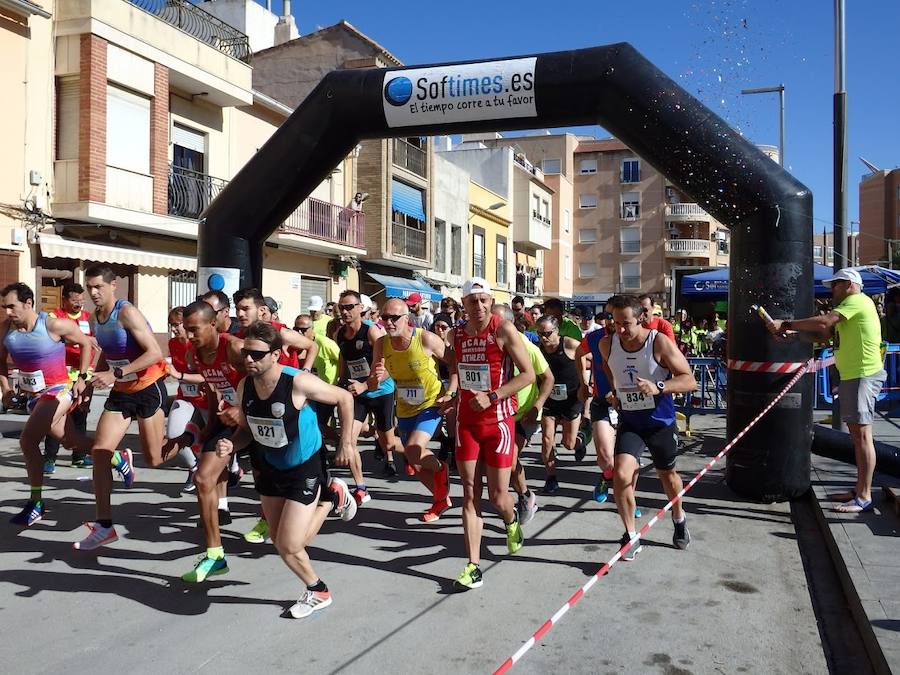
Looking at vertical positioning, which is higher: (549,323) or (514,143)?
(514,143)

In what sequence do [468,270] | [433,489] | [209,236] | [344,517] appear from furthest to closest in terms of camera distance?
[468,270] < [209,236] < [433,489] < [344,517]

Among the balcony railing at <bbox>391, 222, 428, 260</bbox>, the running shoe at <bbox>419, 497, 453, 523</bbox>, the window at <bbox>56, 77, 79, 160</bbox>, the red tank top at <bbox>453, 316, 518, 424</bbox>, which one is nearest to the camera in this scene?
the red tank top at <bbox>453, 316, 518, 424</bbox>

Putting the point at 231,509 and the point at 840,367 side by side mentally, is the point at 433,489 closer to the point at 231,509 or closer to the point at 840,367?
the point at 231,509

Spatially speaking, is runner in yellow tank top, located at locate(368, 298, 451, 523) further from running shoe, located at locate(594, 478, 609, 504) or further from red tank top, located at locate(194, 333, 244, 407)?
running shoe, located at locate(594, 478, 609, 504)

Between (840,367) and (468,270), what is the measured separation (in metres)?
31.1

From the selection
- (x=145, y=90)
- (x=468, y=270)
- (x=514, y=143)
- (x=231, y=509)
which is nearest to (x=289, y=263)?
(x=145, y=90)

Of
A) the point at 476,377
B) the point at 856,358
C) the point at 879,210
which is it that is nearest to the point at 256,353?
the point at 476,377

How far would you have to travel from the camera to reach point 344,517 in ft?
15.2

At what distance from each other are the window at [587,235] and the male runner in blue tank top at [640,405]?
2254 inches

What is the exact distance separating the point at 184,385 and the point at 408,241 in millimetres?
23866

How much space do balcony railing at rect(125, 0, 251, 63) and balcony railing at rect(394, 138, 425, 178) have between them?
729 centimetres

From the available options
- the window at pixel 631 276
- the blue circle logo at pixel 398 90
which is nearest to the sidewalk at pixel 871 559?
the blue circle logo at pixel 398 90

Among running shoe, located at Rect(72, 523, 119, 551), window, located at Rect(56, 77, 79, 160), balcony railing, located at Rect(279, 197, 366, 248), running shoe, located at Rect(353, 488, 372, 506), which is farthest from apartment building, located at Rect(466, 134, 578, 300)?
running shoe, located at Rect(72, 523, 119, 551)

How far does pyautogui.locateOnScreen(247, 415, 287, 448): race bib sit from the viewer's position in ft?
13.6
